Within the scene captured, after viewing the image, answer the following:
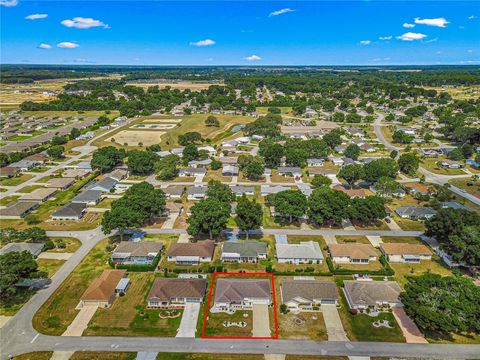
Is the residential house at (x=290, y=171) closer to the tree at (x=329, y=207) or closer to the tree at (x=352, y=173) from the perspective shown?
the tree at (x=352, y=173)

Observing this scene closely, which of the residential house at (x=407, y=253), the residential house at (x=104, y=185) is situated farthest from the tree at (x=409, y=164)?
the residential house at (x=104, y=185)

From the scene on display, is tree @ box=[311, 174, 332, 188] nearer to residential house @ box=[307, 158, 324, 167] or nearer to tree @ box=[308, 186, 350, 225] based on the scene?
tree @ box=[308, 186, 350, 225]

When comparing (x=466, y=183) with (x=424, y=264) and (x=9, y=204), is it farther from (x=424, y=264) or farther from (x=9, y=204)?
(x=9, y=204)

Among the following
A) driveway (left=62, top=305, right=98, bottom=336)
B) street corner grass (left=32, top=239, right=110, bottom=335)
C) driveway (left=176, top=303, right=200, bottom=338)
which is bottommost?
driveway (left=176, top=303, right=200, bottom=338)

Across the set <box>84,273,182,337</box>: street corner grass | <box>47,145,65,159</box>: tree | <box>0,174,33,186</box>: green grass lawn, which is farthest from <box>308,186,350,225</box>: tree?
<box>47,145,65,159</box>: tree

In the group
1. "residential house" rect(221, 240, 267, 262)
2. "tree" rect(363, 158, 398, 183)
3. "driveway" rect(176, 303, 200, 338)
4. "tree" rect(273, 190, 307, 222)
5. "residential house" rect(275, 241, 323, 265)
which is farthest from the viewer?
"tree" rect(363, 158, 398, 183)

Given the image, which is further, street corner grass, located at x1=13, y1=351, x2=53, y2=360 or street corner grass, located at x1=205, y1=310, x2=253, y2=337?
street corner grass, located at x1=205, y1=310, x2=253, y2=337

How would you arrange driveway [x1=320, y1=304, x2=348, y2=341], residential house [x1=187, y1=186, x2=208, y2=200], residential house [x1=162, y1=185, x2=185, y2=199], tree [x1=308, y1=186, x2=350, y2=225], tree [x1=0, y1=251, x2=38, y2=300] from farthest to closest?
1. residential house [x1=162, y1=185, x2=185, y2=199]
2. residential house [x1=187, y1=186, x2=208, y2=200]
3. tree [x1=308, y1=186, x2=350, y2=225]
4. tree [x1=0, y1=251, x2=38, y2=300]
5. driveway [x1=320, y1=304, x2=348, y2=341]
